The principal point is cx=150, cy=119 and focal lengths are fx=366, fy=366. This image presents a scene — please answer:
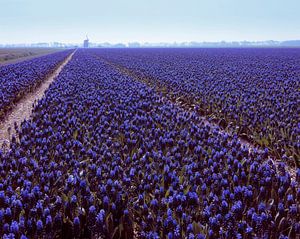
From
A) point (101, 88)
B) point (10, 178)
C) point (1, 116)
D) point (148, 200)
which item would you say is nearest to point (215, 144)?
point (148, 200)

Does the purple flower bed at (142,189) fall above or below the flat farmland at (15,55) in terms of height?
below

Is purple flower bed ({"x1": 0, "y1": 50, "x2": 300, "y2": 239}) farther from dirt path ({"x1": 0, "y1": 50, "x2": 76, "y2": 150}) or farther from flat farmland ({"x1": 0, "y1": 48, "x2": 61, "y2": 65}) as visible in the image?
flat farmland ({"x1": 0, "y1": 48, "x2": 61, "y2": 65})

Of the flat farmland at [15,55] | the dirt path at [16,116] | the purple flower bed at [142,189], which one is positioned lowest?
the dirt path at [16,116]

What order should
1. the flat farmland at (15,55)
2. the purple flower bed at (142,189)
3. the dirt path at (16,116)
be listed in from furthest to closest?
the flat farmland at (15,55), the dirt path at (16,116), the purple flower bed at (142,189)

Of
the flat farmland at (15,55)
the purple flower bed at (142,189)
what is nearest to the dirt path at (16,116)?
the purple flower bed at (142,189)

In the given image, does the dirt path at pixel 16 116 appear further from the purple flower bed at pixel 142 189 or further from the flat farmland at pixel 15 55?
the flat farmland at pixel 15 55

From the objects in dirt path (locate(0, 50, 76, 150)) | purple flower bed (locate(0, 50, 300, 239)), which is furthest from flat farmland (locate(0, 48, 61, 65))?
purple flower bed (locate(0, 50, 300, 239))

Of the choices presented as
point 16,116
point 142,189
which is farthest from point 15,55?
point 142,189

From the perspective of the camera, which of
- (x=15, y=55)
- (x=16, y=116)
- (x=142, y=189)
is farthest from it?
(x=15, y=55)

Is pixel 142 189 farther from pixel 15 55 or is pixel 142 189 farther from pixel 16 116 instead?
pixel 15 55

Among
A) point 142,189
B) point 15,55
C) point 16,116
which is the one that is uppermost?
point 15,55
